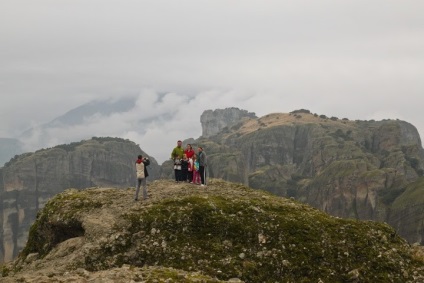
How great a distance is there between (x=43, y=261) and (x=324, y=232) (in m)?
18.7

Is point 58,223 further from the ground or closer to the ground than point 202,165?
closer to the ground

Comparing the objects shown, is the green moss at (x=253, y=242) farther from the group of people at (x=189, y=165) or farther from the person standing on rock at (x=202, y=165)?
the group of people at (x=189, y=165)

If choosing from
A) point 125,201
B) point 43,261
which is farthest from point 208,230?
point 43,261

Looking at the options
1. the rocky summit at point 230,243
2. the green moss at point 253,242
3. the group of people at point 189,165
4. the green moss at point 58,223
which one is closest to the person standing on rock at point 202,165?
the group of people at point 189,165

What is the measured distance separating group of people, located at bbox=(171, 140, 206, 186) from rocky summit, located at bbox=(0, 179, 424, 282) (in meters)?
6.37

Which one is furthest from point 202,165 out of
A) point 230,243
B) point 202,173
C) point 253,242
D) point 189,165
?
point 253,242

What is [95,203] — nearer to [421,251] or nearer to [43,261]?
[43,261]

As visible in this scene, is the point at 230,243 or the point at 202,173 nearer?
the point at 230,243

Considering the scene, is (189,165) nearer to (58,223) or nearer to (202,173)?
(202,173)

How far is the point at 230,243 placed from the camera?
90.2ft

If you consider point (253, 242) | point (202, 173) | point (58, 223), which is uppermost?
point (202, 173)

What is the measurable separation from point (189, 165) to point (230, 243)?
45.6 feet

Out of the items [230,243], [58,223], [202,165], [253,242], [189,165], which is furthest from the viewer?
[189,165]

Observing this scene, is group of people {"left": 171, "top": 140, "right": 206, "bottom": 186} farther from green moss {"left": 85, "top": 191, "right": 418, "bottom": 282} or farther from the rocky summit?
green moss {"left": 85, "top": 191, "right": 418, "bottom": 282}
